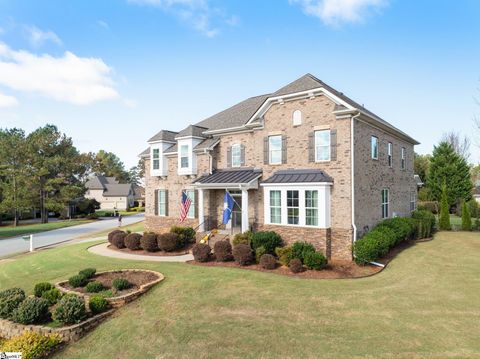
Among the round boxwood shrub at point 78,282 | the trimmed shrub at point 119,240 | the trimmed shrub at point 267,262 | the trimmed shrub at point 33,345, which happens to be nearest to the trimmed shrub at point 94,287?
the round boxwood shrub at point 78,282

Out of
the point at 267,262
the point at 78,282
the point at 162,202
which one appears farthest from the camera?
the point at 162,202

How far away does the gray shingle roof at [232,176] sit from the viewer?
18.4 metres

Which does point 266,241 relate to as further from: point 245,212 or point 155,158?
point 155,158

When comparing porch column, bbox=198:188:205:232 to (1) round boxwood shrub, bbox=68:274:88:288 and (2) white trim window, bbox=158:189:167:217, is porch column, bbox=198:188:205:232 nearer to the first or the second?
(2) white trim window, bbox=158:189:167:217

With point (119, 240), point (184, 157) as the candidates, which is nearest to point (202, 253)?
point (119, 240)

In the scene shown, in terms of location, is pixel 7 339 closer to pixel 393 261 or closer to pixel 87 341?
pixel 87 341

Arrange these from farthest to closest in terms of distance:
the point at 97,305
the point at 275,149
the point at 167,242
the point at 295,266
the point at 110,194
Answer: the point at 110,194
the point at 275,149
the point at 167,242
the point at 295,266
the point at 97,305

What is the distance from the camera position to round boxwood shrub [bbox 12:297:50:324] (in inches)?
376

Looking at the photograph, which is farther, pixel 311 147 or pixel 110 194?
pixel 110 194

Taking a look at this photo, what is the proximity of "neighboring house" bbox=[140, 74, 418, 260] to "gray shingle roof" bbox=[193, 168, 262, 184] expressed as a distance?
78 mm

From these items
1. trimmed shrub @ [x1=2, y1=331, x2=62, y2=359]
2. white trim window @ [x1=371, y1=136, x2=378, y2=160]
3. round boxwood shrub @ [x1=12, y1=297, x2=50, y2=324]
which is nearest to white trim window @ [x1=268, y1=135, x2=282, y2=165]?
white trim window @ [x1=371, y1=136, x2=378, y2=160]

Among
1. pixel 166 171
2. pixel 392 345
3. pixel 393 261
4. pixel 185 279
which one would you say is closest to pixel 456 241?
pixel 393 261

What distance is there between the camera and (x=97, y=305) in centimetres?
1023

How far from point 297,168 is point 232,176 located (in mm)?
4434
